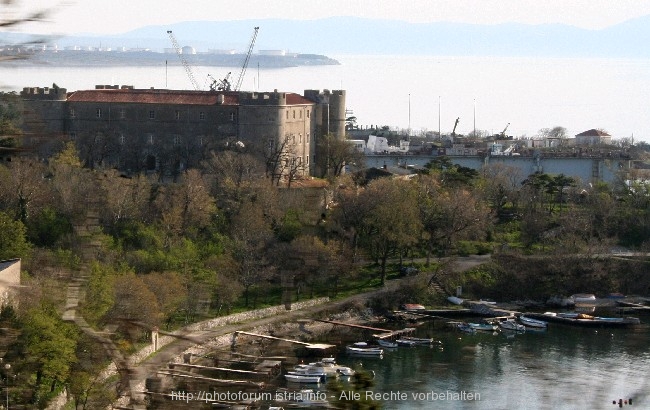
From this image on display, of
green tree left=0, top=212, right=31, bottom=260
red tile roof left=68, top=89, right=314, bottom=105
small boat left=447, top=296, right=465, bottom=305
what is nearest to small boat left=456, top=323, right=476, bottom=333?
small boat left=447, top=296, right=465, bottom=305

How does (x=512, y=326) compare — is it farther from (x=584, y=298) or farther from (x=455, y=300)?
(x=584, y=298)

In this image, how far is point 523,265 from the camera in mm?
17766

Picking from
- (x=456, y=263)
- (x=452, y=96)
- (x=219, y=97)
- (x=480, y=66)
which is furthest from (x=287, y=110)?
(x=480, y=66)

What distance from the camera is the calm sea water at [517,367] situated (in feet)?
38.1

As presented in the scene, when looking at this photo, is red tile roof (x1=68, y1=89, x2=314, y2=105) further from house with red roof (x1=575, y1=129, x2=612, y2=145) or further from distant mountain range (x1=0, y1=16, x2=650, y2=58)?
distant mountain range (x1=0, y1=16, x2=650, y2=58)

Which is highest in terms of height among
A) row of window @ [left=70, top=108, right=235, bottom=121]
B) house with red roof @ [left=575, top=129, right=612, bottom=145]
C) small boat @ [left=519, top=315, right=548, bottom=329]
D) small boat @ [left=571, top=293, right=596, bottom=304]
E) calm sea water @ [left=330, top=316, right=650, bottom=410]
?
row of window @ [left=70, top=108, right=235, bottom=121]

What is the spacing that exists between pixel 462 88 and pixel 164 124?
53351 millimetres

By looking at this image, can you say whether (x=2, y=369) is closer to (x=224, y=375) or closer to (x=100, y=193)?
(x=224, y=375)

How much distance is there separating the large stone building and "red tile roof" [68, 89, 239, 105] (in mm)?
16

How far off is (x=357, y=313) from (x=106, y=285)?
19.5 ft

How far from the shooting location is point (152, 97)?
20531mm

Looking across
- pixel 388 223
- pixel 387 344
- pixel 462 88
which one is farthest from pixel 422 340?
pixel 462 88

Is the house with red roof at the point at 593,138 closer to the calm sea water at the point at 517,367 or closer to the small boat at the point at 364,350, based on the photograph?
the calm sea water at the point at 517,367

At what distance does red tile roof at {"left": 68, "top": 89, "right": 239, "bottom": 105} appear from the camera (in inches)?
802
